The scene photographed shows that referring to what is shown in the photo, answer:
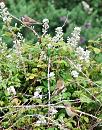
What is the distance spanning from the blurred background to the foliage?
3842 millimetres

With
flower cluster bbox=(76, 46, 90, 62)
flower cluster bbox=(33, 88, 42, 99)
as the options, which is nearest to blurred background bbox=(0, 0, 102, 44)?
flower cluster bbox=(76, 46, 90, 62)

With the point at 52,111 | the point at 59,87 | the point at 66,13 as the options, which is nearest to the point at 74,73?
the point at 59,87

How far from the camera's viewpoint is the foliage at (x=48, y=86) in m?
2.02

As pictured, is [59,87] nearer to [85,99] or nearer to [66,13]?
[85,99]

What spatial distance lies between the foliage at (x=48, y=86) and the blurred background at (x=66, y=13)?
3842mm

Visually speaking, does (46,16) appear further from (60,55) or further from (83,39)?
(60,55)

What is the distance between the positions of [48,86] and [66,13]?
14.9 feet

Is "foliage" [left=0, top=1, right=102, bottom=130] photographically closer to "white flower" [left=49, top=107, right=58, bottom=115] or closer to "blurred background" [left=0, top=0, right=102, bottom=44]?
"white flower" [left=49, top=107, right=58, bottom=115]

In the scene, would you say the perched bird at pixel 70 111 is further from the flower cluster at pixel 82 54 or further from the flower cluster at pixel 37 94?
the flower cluster at pixel 82 54

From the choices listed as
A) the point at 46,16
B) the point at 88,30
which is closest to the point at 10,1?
the point at 46,16

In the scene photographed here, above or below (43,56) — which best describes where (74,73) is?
below

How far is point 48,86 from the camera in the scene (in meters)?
2.11

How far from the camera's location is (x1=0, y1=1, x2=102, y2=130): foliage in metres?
2.02

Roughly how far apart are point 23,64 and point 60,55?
0.61ft
